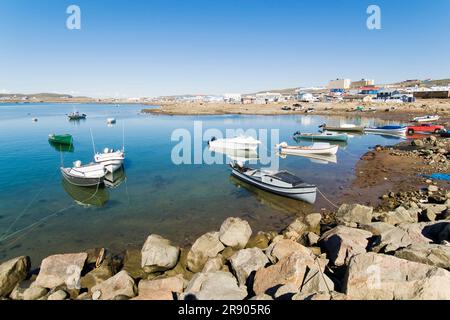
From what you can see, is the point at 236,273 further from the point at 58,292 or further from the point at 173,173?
the point at 173,173

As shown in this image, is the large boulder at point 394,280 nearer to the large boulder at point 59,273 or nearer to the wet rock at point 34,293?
the large boulder at point 59,273

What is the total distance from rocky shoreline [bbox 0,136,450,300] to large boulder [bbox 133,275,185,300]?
0.04 metres

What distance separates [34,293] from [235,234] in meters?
9.13

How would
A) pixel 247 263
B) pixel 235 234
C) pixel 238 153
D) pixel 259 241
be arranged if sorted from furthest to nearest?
pixel 238 153 < pixel 259 241 < pixel 235 234 < pixel 247 263

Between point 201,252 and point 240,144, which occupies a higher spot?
point 240,144

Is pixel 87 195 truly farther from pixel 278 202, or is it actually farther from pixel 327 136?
pixel 327 136

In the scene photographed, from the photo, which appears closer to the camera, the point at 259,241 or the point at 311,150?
the point at 259,241

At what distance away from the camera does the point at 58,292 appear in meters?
10.2

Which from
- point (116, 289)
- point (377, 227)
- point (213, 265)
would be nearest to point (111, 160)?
point (116, 289)

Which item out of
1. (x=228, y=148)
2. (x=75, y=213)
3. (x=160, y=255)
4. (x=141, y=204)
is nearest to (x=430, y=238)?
(x=160, y=255)

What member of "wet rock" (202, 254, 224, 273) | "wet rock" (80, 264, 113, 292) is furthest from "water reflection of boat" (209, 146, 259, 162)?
"wet rock" (80, 264, 113, 292)

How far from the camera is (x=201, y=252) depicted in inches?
506

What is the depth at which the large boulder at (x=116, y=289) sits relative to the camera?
9.91m

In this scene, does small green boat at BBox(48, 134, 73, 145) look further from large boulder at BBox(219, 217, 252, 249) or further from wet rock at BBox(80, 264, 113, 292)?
large boulder at BBox(219, 217, 252, 249)
